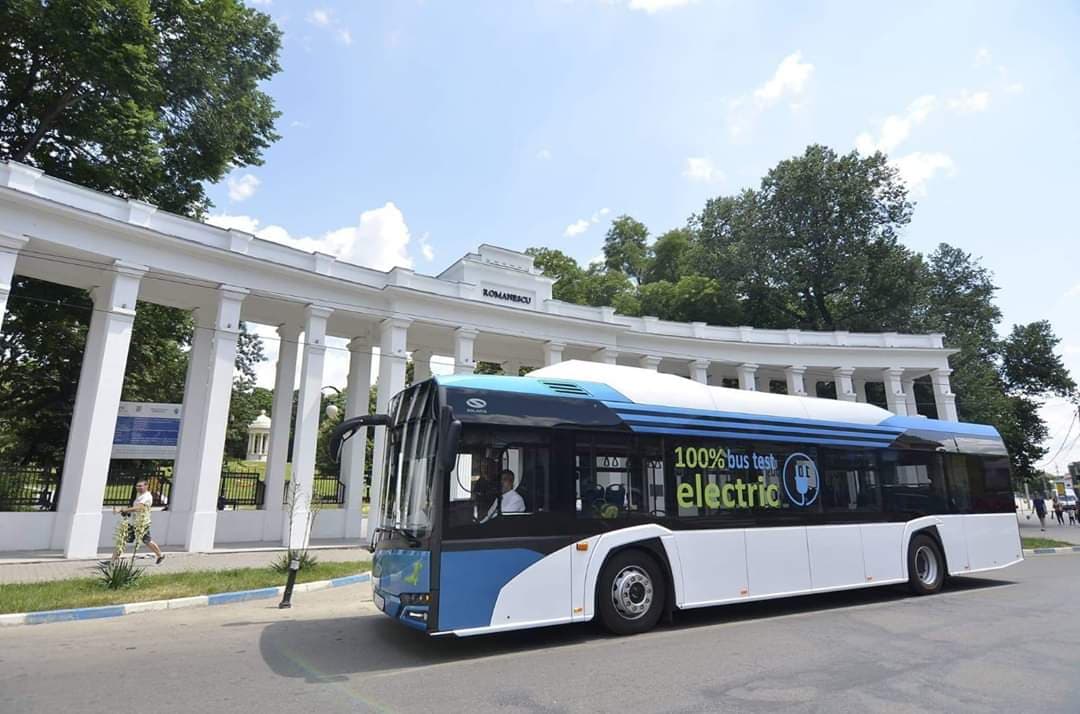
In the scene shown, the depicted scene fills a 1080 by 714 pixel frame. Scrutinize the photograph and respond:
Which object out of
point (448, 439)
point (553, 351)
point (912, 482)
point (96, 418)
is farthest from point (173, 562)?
point (912, 482)

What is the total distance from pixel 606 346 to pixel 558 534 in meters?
18.3

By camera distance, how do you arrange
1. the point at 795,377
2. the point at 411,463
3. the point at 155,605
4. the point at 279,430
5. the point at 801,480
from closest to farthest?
the point at 411,463
the point at 155,605
the point at 801,480
the point at 279,430
the point at 795,377

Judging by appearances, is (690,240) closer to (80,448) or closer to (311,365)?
(311,365)

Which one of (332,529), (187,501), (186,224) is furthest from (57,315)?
(332,529)

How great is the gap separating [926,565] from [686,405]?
6.26 m

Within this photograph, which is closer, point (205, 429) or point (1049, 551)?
point (205, 429)

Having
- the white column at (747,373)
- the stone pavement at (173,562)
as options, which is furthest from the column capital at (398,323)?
the white column at (747,373)

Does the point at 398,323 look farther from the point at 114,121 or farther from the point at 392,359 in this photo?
the point at 114,121

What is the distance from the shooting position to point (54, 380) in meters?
21.9

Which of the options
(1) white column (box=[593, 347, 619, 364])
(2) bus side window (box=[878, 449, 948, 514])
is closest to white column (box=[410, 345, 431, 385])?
(1) white column (box=[593, 347, 619, 364])

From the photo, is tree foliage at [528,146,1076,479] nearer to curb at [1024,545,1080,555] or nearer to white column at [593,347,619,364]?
white column at [593,347,619,364]

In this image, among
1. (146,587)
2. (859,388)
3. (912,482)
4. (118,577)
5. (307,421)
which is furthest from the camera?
(859,388)

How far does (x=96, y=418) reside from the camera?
14.6 meters

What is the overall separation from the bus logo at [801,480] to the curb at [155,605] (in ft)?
29.1
